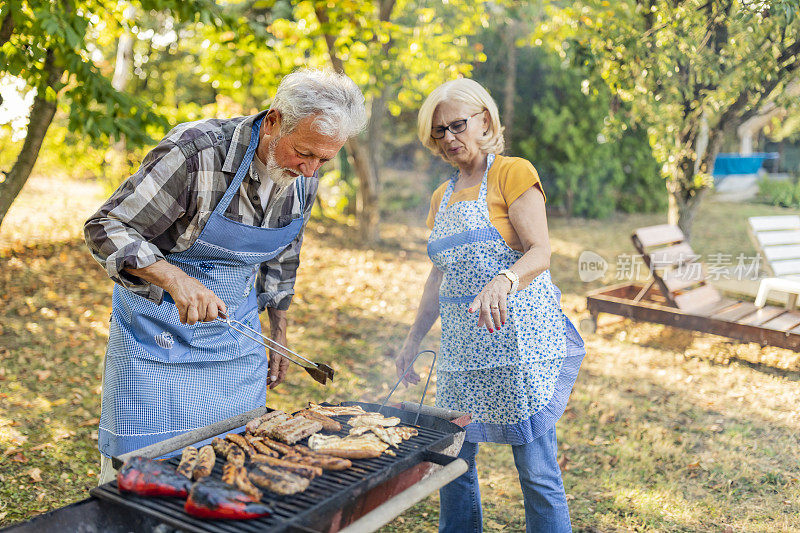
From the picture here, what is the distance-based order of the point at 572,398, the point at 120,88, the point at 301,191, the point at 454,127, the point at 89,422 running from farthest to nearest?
the point at 120,88, the point at 572,398, the point at 89,422, the point at 454,127, the point at 301,191

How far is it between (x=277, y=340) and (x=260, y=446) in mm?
784

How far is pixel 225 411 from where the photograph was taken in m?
2.51

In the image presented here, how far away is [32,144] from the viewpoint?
511 cm

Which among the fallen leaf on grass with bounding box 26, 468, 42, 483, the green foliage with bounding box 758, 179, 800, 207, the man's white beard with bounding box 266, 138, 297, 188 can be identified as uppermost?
the man's white beard with bounding box 266, 138, 297, 188

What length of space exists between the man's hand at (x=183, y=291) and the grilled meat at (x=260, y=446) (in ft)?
1.39

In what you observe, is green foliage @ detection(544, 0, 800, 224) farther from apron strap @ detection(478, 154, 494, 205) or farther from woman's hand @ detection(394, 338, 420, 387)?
woman's hand @ detection(394, 338, 420, 387)

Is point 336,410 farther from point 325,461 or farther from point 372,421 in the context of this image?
point 325,461

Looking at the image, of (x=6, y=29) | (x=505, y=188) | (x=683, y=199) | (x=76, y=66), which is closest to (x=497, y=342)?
(x=505, y=188)

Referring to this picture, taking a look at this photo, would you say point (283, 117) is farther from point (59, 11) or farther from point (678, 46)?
point (678, 46)

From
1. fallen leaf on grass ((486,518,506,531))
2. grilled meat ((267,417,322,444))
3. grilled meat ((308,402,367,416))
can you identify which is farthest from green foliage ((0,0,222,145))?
fallen leaf on grass ((486,518,506,531))

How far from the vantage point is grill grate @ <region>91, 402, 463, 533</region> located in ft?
5.48

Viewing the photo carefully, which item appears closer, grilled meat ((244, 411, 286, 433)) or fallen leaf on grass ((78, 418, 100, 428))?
grilled meat ((244, 411, 286, 433))

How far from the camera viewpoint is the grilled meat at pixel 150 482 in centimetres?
178

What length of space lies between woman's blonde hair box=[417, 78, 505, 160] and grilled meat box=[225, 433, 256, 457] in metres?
1.39
